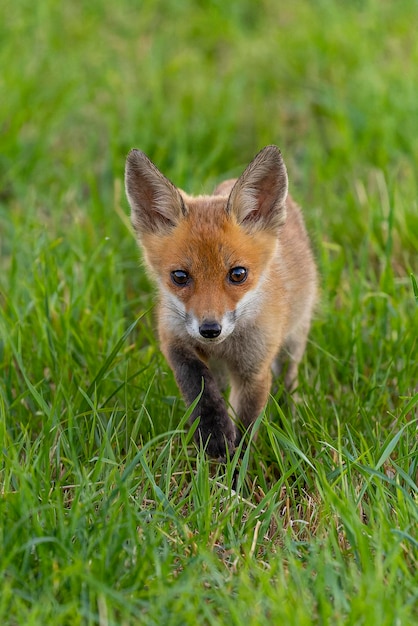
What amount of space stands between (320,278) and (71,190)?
2.30m

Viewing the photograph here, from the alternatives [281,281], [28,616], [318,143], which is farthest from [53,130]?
[28,616]

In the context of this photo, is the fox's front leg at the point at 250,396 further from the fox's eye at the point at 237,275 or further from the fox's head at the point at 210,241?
the fox's eye at the point at 237,275

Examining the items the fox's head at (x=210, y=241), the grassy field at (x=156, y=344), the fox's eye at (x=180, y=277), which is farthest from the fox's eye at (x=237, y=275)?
the grassy field at (x=156, y=344)

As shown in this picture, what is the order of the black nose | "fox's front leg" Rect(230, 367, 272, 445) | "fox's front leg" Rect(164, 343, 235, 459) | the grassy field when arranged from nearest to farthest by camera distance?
1. the grassy field
2. the black nose
3. "fox's front leg" Rect(164, 343, 235, 459)
4. "fox's front leg" Rect(230, 367, 272, 445)

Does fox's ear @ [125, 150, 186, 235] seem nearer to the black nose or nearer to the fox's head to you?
the fox's head

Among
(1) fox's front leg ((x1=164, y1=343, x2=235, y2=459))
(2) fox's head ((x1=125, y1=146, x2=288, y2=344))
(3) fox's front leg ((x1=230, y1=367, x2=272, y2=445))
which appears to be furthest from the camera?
(3) fox's front leg ((x1=230, y1=367, x2=272, y2=445))

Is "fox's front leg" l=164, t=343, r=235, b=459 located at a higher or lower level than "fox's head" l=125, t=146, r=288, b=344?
lower

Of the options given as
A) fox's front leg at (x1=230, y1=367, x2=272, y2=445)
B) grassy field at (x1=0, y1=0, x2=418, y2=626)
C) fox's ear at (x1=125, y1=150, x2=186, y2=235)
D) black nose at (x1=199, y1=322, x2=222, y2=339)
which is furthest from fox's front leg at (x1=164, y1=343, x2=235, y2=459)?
fox's ear at (x1=125, y1=150, x2=186, y2=235)

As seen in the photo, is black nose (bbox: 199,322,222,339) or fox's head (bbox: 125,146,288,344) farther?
fox's head (bbox: 125,146,288,344)

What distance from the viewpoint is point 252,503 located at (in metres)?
4.54

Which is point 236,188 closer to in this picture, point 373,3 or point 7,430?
point 7,430

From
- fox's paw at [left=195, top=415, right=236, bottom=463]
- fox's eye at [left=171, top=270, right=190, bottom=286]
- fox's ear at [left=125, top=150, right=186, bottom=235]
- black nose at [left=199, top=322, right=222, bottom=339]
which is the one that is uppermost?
fox's ear at [left=125, top=150, right=186, bottom=235]

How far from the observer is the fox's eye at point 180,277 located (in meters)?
4.51

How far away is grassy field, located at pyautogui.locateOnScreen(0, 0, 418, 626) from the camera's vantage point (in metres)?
3.61
